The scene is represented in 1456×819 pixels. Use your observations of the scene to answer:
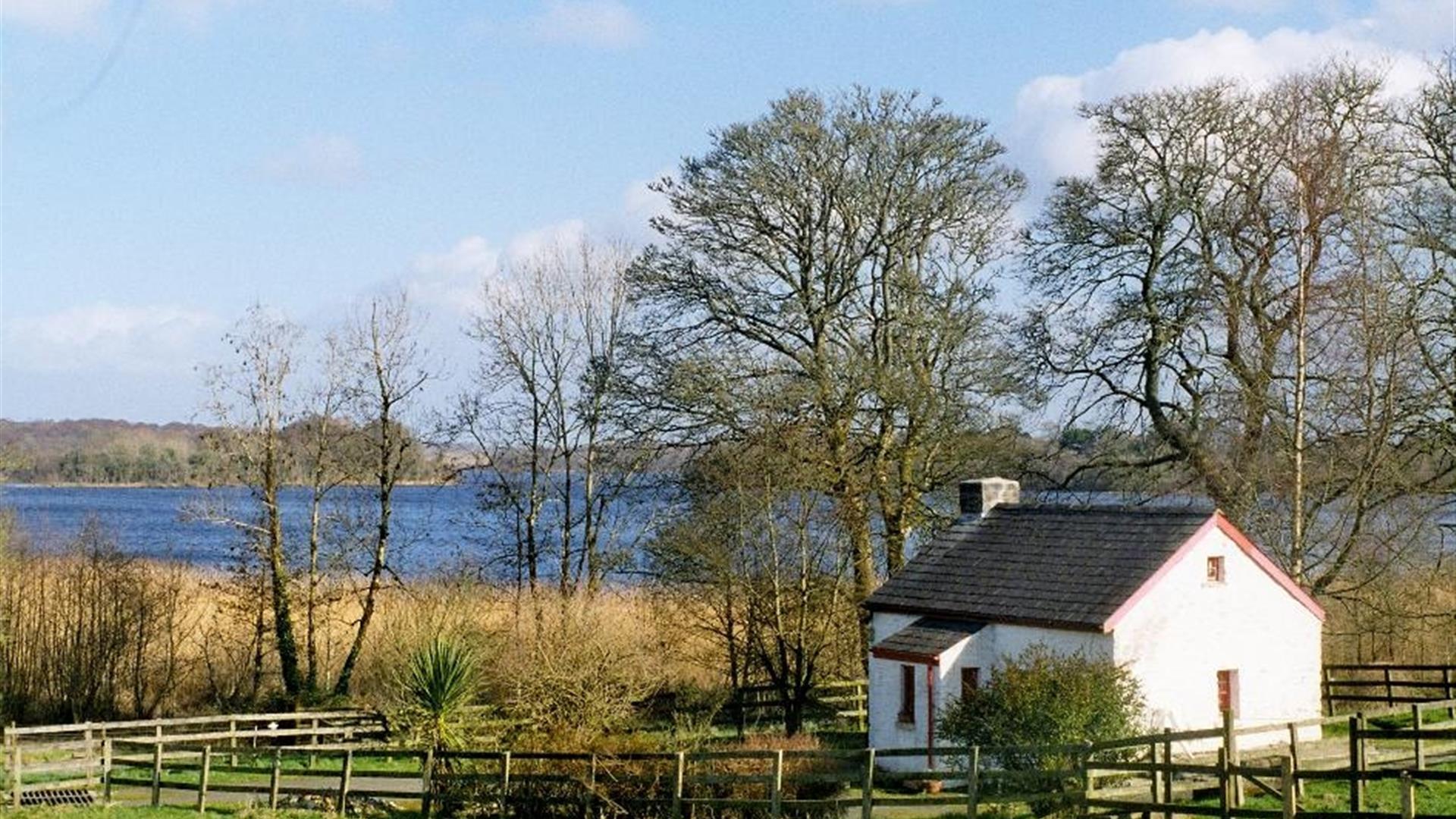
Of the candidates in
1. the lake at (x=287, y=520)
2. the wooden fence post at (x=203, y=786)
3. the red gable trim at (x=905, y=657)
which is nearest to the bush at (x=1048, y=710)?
the red gable trim at (x=905, y=657)

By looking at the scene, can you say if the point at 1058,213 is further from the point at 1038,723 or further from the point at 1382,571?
the point at 1038,723

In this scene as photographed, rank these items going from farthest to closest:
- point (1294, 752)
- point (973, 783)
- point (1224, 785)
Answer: point (1294, 752) → point (973, 783) → point (1224, 785)

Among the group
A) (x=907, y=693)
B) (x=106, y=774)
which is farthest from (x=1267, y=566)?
(x=106, y=774)

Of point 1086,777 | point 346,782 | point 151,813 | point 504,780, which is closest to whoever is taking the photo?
point 1086,777

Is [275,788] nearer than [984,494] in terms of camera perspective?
Yes

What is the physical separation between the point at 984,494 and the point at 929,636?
445cm

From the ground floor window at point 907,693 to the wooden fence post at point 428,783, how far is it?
25.6ft

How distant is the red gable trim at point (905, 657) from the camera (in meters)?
26.6

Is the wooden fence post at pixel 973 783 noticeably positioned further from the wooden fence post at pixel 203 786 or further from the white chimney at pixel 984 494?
the wooden fence post at pixel 203 786

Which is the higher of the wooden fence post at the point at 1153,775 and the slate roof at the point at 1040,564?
the slate roof at the point at 1040,564

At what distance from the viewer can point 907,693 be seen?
27.5 meters

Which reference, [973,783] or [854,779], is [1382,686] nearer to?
[973,783]

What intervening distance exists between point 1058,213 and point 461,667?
17.3 m

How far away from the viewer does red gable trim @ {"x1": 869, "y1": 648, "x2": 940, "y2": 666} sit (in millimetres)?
26594
